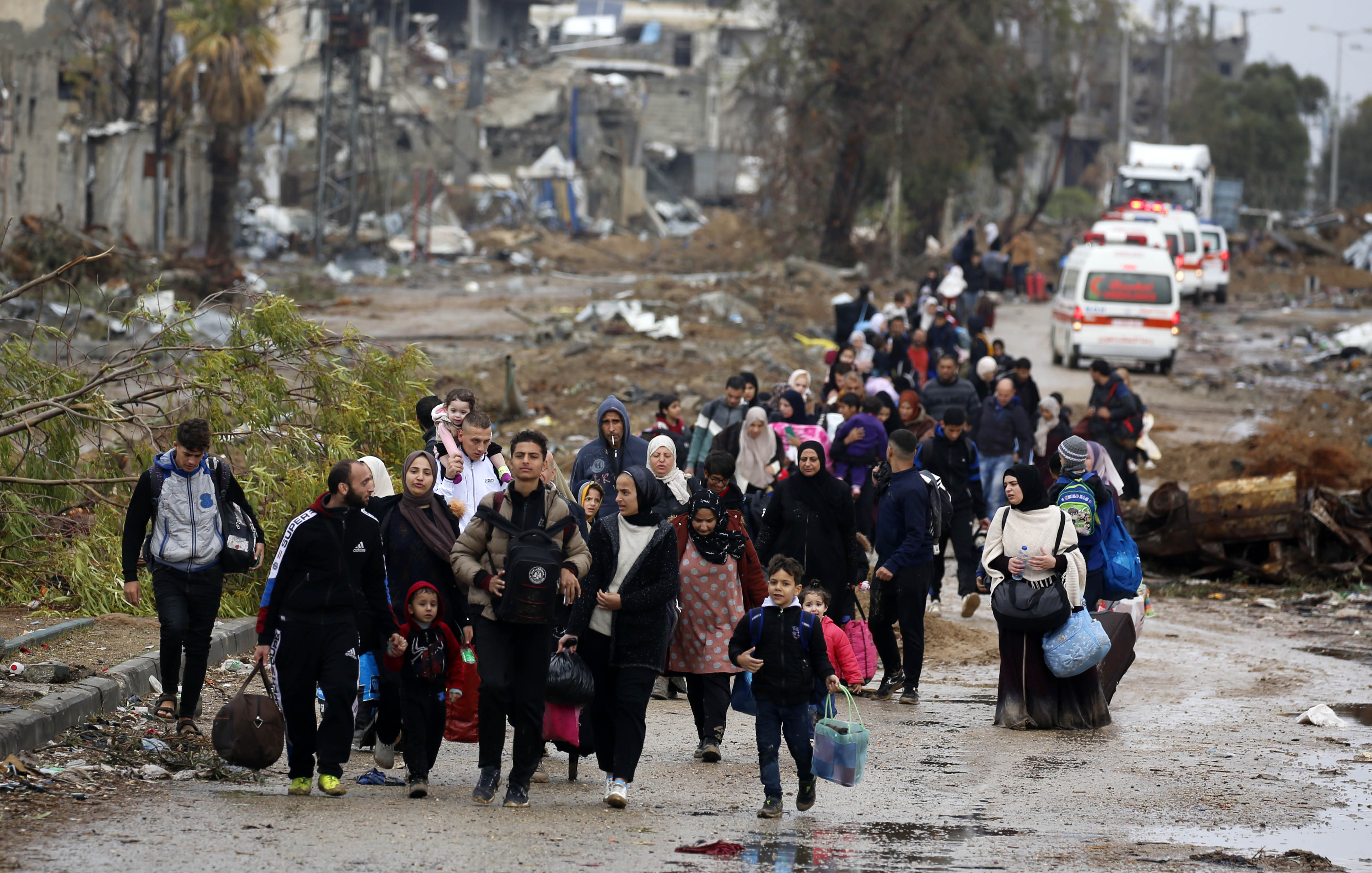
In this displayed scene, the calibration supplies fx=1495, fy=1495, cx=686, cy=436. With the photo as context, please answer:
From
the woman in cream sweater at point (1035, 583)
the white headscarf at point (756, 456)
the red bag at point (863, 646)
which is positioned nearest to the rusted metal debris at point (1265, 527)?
the white headscarf at point (756, 456)

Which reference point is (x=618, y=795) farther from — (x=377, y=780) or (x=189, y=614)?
(x=189, y=614)

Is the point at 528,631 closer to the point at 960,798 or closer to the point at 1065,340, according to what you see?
the point at 960,798

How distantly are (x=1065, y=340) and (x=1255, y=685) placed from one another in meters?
17.7

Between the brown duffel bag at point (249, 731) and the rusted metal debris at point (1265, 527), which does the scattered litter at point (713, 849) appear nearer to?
the brown duffel bag at point (249, 731)

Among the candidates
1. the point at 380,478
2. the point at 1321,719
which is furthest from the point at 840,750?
the point at 1321,719

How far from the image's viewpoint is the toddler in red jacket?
704cm

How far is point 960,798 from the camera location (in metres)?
7.05

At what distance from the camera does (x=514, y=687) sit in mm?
6703

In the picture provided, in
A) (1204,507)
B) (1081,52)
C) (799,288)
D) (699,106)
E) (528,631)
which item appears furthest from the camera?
(699,106)

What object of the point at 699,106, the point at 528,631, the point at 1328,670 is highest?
the point at 699,106

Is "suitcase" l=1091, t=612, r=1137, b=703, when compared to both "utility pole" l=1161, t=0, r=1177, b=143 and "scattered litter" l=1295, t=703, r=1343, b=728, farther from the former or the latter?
"utility pole" l=1161, t=0, r=1177, b=143

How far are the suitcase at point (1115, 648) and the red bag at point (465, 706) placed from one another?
402 centimetres

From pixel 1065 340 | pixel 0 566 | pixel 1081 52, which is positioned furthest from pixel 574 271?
pixel 0 566

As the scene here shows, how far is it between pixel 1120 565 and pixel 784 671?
10.8 ft
